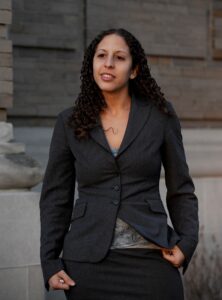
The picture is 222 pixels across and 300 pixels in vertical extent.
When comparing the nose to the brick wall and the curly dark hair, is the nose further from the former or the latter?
the brick wall

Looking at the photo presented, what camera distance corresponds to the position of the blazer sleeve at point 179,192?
3.09m

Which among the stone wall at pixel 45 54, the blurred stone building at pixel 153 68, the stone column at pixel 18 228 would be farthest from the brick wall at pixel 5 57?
the stone wall at pixel 45 54

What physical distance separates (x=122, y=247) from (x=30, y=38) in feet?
13.3

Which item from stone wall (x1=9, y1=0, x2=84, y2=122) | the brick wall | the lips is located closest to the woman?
the lips

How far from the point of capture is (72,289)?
3.01 m

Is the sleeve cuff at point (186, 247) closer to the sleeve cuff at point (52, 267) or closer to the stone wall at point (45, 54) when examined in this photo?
the sleeve cuff at point (52, 267)

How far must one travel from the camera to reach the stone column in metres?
4.83

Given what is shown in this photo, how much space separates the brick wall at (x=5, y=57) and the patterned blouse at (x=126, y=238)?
2581mm

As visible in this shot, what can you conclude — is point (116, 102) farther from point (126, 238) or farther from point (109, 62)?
point (126, 238)

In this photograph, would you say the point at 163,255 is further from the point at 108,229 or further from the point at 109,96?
the point at 109,96

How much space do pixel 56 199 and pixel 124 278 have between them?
422 millimetres

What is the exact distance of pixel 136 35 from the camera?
24.1ft

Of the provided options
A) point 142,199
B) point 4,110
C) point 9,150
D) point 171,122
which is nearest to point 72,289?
point 142,199

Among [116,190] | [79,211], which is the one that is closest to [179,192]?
[116,190]
